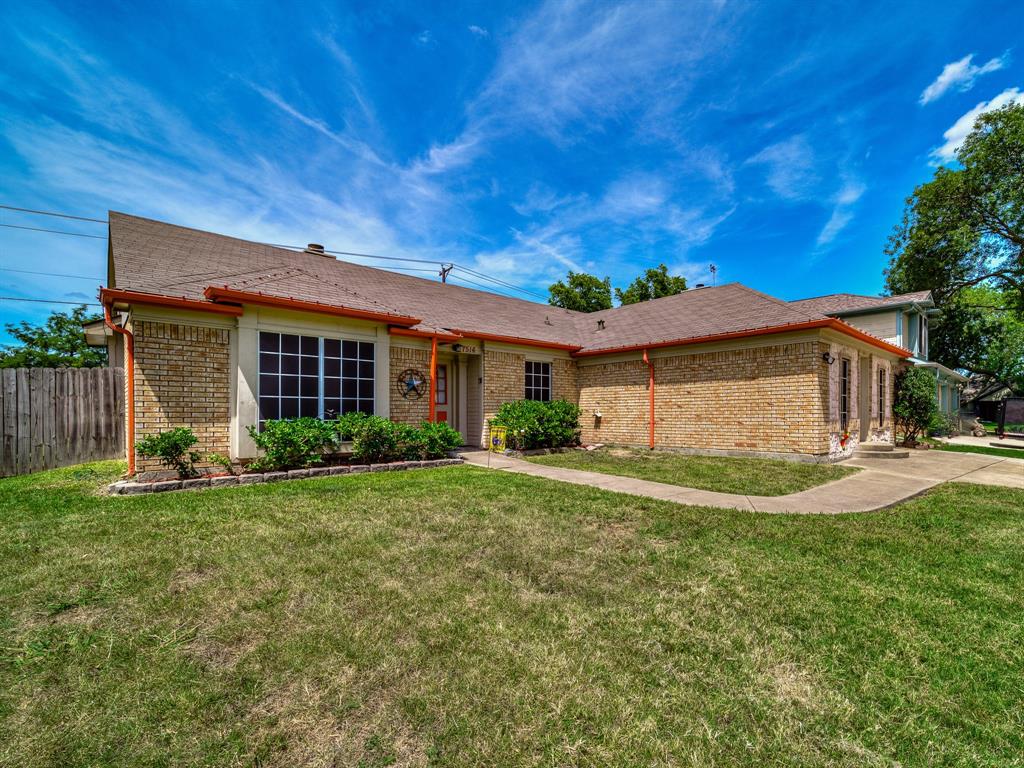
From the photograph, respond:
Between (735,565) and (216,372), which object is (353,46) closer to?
(216,372)

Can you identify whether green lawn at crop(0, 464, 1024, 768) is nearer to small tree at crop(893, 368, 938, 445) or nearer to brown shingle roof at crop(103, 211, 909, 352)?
brown shingle roof at crop(103, 211, 909, 352)

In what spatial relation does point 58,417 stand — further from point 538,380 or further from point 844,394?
point 844,394

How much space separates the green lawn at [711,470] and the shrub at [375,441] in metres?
3.21

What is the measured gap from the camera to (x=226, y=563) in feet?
12.1

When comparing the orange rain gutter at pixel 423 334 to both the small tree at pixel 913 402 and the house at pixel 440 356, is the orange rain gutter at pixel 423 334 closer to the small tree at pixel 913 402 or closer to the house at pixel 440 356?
the house at pixel 440 356

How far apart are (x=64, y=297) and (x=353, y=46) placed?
26.0m

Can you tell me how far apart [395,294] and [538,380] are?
16.0 feet

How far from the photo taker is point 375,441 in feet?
28.1

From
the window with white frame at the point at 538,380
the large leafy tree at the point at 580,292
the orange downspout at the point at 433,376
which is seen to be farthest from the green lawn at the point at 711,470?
the large leafy tree at the point at 580,292

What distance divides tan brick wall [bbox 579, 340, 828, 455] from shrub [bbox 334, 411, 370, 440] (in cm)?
765

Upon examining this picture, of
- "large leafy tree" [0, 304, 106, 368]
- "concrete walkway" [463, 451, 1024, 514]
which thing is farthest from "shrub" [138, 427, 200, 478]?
"large leafy tree" [0, 304, 106, 368]

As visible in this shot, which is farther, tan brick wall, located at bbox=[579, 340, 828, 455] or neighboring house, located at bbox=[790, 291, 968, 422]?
neighboring house, located at bbox=[790, 291, 968, 422]

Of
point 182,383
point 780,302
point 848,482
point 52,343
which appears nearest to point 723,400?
point 780,302

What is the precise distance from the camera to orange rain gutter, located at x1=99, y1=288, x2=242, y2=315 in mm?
6625
